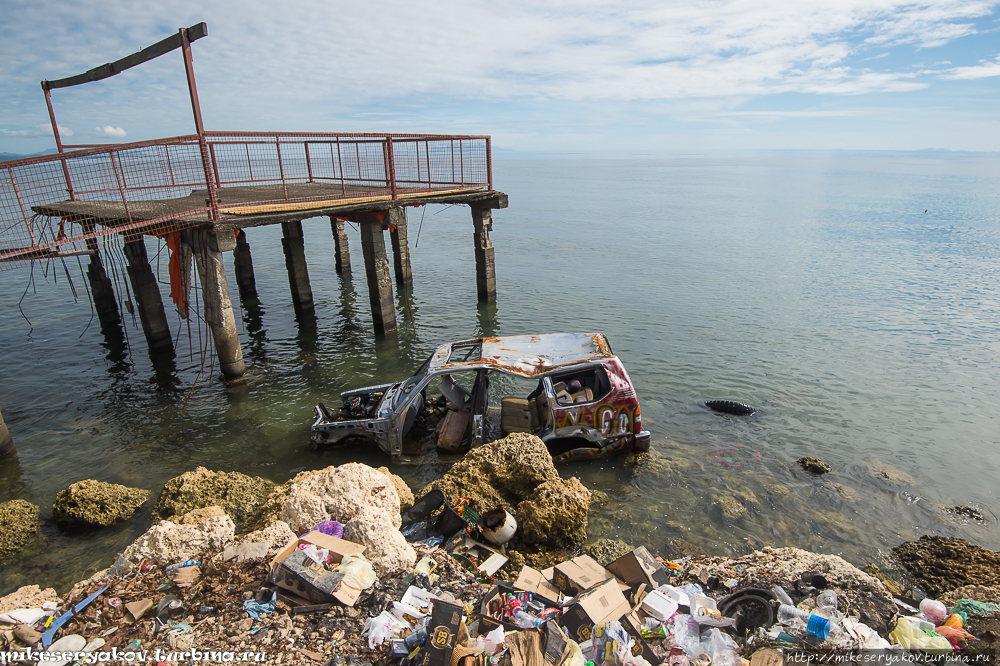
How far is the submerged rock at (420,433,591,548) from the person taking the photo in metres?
6.32

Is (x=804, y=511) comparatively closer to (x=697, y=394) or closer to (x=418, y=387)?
(x=697, y=394)

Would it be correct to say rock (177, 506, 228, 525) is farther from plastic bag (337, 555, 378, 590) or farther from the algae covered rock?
the algae covered rock

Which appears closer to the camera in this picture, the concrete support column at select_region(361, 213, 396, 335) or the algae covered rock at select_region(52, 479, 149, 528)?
the algae covered rock at select_region(52, 479, 149, 528)

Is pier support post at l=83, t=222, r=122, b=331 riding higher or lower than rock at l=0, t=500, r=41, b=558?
higher

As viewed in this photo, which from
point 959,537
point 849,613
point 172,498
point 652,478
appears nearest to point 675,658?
point 849,613

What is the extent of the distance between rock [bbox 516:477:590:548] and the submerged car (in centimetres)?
160

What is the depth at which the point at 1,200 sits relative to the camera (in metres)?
9.10

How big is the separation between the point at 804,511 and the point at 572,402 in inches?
144

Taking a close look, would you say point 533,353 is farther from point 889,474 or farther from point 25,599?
point 25,599

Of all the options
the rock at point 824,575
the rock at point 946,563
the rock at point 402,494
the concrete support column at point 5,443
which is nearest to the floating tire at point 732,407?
the rock at point 946,563

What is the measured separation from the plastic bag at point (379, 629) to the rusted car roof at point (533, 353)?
13.0ft

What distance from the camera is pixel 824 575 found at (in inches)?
205

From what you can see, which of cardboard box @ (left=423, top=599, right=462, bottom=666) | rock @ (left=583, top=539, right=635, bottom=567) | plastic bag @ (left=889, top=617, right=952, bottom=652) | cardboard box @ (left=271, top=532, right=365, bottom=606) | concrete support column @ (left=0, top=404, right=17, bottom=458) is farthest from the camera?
concrete support column @ (left=0, top=404, right=17, bottom=458)

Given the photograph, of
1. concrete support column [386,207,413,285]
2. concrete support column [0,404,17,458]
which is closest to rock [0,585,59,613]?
concrete support column [0,404,17,458]
